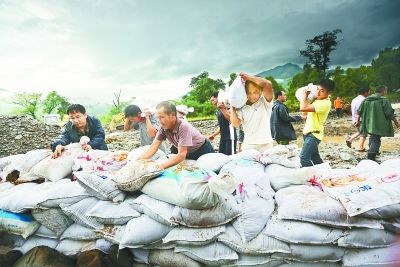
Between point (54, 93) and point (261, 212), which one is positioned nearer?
point (261, 212)

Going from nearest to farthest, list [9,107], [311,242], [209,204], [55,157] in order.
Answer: [311,242] < [209,204] < [55,157] < [9,107]

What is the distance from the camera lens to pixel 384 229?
1648 millimetres

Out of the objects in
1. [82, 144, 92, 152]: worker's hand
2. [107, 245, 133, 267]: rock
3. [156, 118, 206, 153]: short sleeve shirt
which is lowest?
[107, 245, 133, 267]: rock

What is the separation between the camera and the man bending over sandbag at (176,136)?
2352mm

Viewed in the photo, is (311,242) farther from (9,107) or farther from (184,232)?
(9,107)

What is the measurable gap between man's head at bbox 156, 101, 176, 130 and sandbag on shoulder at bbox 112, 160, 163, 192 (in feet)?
1.40

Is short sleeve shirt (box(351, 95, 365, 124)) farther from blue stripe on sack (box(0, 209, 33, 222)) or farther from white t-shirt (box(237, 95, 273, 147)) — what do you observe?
blue stripe on sack (box(0, 209, 33, 222))

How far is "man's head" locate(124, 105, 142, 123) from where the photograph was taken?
335 cm

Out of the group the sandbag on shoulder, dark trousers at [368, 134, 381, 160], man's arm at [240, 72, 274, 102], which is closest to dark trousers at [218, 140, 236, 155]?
man's arm at [240, 72, 274, 102]

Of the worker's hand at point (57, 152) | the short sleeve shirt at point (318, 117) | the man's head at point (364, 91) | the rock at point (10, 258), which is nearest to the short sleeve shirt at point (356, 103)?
the man's head at point (364, 91)

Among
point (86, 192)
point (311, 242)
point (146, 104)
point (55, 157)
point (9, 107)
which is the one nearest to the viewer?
point (311, 242)

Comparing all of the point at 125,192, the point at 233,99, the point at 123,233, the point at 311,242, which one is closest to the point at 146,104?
the point at 233,99

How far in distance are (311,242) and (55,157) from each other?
2.06 metres

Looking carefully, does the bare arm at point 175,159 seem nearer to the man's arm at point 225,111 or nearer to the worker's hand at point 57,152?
the worker's hand at point 57,152
